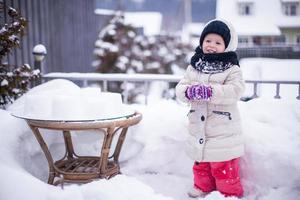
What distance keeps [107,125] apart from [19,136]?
89 centimetres

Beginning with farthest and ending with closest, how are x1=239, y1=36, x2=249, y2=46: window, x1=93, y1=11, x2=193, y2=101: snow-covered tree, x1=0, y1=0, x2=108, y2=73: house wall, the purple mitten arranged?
x1=93, y1=11, x2=193, y2=101: snow-covered tree
x1=0, y1=0, x2=108, y2=73: house wall
x1=239, y1=36, x2=249, y2=46: window
the purple mitten

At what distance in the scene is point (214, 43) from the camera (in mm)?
2660

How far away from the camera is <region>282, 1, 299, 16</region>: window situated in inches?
138

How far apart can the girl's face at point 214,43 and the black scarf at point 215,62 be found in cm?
4

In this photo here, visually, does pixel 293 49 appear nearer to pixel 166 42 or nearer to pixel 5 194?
pixel 5 194

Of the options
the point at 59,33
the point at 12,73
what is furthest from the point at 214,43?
the point at 59,33

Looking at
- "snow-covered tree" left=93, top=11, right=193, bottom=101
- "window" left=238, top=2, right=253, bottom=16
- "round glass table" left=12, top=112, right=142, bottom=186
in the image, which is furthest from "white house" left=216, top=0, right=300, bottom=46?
"snow-covered tree" left=93, top=11, right=193, bottom=101

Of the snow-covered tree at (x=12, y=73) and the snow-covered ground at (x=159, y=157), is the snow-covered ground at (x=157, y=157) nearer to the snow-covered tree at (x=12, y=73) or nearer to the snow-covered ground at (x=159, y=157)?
the snow-covered ground at (x=159, y=157)

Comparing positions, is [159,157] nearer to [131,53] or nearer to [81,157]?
[81,157]

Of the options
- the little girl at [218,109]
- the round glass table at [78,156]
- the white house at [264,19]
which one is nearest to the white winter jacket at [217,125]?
the little girl at [218,109]

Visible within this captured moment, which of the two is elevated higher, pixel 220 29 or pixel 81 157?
pixel 220 29

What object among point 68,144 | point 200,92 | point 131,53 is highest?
point 131,53

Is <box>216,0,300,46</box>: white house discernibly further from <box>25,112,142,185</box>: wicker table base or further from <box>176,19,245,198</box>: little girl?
<box>25,112,142,185</box>: wicker table base

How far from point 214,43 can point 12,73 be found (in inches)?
80.5
